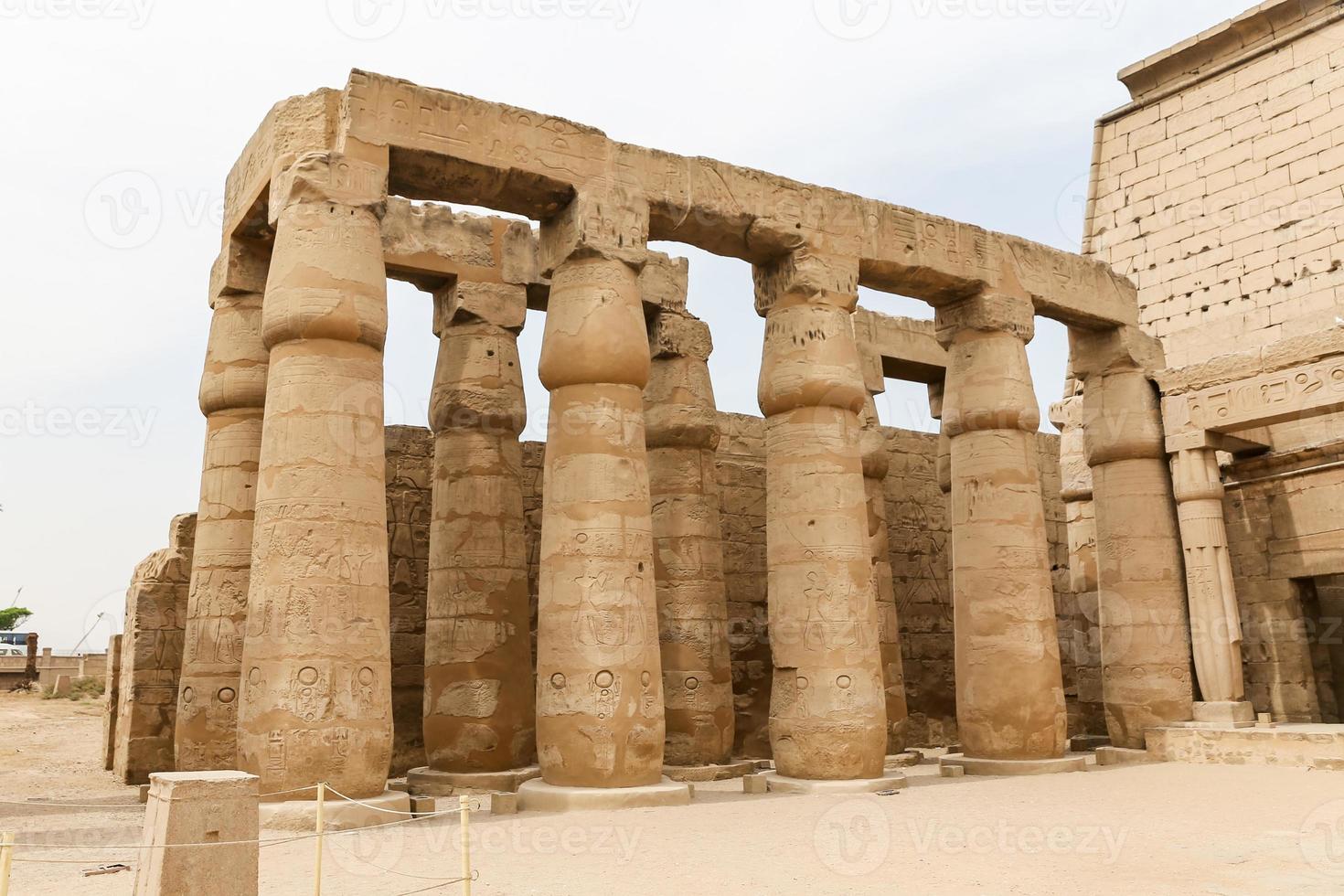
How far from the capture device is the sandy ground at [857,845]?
626 centimetres

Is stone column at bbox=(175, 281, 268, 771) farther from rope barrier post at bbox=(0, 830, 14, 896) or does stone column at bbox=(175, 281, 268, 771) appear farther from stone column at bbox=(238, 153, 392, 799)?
rope barrier post at bbox=(0, 830, 14, 896)

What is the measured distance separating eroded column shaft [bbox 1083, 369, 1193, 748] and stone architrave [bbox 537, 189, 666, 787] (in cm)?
700

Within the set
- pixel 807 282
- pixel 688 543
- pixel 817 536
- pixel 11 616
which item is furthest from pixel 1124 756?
pixel 11 616

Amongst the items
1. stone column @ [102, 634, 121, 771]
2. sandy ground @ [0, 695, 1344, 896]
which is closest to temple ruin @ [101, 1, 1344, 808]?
stone column @ [102, 634, 121, 771]

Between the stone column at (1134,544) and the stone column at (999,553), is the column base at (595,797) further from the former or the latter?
the stone column at (1134,544)

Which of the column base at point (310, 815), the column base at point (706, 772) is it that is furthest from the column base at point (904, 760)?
the column base at point (310, 815)

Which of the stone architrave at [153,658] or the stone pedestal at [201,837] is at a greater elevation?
the stone architrave at [153,658]

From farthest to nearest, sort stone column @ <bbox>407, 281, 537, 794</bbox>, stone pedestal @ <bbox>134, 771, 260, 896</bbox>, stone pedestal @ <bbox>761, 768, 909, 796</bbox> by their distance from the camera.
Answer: stone column @ <bbox>407, 281, 537, 794</bbox> < stone pedestal @ <bbox>761, 768, 909, 796</bbox> < stone pedestal @ <bbox>134, 771, 260, 896</bbox>

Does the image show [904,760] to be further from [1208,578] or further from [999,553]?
[1208,578]

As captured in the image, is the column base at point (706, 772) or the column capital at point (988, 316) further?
the column capital at point (988, 316)

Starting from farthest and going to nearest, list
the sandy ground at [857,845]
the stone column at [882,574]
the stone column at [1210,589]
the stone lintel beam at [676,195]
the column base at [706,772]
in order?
1. the stone column at [882,574]
2. the stone column at [1210,589]
3. the column base at [706,772]
4. the stone lintel beam at [676,195]
5. the sandy ground at [857,845]

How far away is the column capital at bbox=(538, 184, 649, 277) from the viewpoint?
33.9 feet

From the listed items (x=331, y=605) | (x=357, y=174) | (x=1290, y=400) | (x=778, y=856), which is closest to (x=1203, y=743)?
(x=1290, y=400)

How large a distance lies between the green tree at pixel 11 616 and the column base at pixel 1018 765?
62475mm
